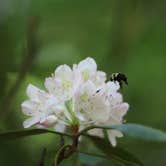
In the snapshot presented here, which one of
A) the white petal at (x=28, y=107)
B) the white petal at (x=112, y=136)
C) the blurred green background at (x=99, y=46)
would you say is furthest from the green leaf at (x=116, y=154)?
the blurred green background at (x=99, y=46)

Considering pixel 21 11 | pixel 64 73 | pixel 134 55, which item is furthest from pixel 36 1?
pixel 64 73

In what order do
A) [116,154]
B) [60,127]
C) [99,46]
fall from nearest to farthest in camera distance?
[116,154]
[60,127]
[99,46]

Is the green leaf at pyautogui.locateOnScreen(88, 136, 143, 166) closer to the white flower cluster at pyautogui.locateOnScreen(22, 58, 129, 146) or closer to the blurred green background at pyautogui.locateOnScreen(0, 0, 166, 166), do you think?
the white flower cluster at pyautogui.locateOnScreen(22, 58, 129, 146)

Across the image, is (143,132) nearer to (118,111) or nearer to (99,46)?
(118,111)

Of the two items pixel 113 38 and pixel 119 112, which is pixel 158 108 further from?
pixel 119 112

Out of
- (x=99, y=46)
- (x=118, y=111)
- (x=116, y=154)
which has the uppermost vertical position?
(x=99, y=46)

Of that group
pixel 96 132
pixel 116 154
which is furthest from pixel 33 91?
pixel 116 154
